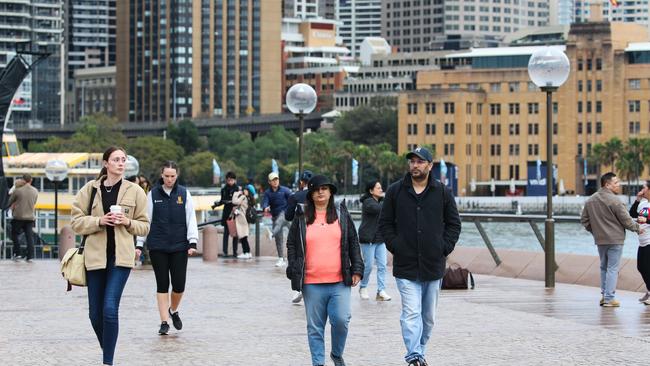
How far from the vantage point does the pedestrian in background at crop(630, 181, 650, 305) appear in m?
20.7

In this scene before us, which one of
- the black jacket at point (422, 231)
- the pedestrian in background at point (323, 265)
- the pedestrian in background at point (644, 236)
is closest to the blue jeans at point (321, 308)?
the pedestrian in background at point (323, 265)

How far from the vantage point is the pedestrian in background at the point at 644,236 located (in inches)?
A: 816

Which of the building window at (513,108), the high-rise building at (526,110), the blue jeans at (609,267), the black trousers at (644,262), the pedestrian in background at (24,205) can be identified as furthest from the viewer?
the building window at (513,108)

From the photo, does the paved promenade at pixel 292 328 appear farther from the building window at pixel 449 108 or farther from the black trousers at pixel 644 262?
the building window at pixel 449 108

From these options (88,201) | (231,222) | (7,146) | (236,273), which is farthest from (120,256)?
(7,146)

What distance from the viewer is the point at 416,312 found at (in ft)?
46.9

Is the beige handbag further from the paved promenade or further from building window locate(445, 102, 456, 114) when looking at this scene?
building window locate(445, 102, 456, 114)

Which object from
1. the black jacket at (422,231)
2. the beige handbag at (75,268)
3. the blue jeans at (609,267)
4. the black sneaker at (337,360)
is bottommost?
the black sneaker at (337,360)

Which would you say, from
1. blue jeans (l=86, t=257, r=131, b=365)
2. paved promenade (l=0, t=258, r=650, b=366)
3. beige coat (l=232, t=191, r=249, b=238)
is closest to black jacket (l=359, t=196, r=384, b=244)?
paved promenade (l=0, t=258, r=650, b=366)

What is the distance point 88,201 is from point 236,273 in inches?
530

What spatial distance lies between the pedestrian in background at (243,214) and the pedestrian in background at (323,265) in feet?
59.0

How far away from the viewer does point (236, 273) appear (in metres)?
27.7

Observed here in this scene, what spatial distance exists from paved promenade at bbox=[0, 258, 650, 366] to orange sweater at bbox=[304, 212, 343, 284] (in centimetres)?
135

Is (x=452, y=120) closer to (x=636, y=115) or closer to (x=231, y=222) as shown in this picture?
(x=636, y=115)
